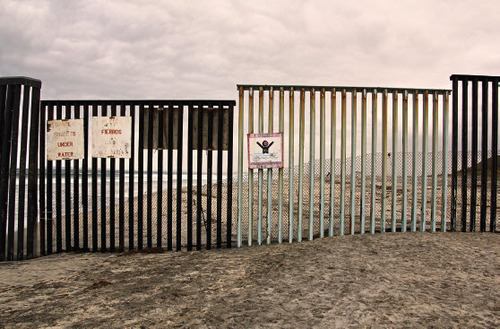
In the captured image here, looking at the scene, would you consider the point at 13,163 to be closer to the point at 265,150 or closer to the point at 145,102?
the point at 145,102

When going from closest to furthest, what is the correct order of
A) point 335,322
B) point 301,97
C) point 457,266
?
1. point 335,322
2. point 457,266
3. point 301,97

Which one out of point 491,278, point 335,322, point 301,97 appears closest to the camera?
point 335,322

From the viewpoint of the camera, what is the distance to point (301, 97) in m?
5.54

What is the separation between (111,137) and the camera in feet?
18.6

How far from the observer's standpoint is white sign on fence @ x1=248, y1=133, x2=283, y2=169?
17.9 ft

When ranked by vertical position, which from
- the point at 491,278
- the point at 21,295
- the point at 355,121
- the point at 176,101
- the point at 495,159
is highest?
the point at 176,101

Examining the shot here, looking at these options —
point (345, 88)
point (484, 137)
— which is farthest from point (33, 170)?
point (484, 137)

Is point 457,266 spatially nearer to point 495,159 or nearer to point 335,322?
point 335,322

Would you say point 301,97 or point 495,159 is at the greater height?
point 301,97

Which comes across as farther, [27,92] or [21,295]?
[27,92]

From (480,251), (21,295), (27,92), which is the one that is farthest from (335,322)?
(27,92)

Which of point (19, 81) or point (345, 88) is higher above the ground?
point (19, 81)

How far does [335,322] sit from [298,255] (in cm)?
185

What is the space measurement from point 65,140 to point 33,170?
2.45ft
